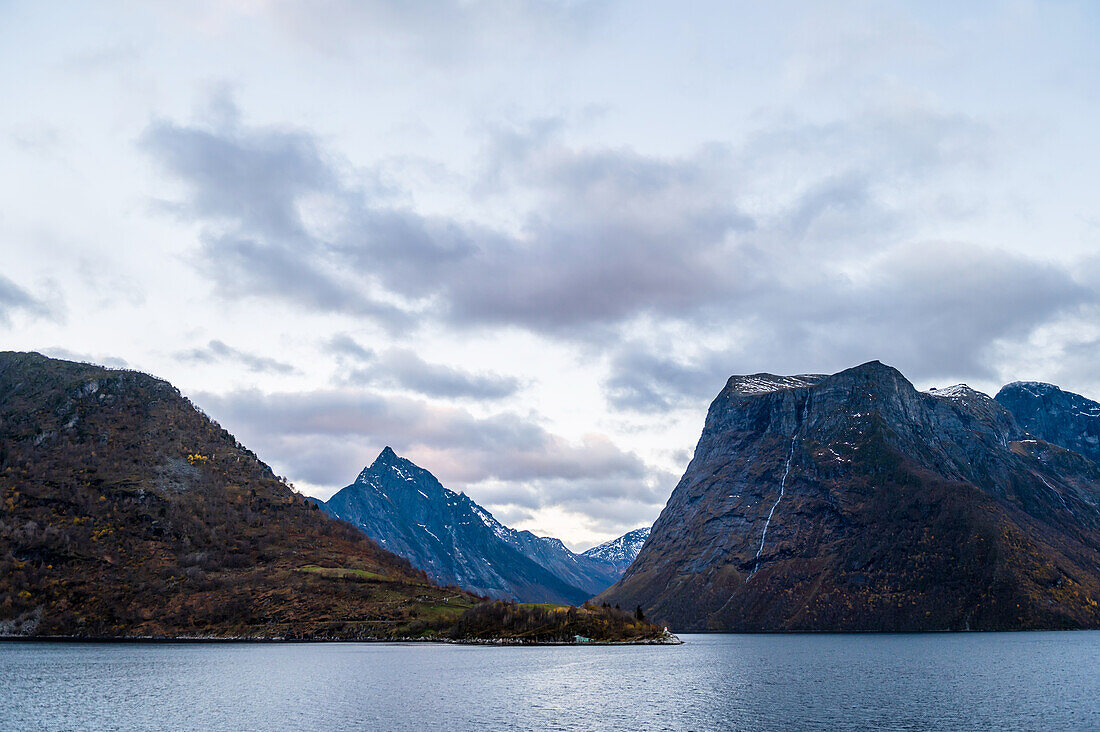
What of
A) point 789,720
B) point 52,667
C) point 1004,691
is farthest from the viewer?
point 52,667

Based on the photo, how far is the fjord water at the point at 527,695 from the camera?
98062 mm

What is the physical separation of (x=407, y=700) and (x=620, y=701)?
3215cm

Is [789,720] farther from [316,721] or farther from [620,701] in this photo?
[316,721]

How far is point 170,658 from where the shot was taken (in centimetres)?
19425

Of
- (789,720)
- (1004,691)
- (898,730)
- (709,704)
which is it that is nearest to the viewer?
(898,730)

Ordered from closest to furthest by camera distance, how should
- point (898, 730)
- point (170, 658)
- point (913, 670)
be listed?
point (898, 730), point (913, 670), point (170, 658)

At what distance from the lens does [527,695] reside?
412ft

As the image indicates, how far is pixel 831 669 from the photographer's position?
17912cm

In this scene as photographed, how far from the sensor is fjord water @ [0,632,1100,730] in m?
98.1

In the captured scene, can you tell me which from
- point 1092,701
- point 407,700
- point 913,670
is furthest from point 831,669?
point 407,700

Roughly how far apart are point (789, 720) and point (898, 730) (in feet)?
43.4

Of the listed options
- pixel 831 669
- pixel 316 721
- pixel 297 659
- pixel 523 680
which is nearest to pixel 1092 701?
pixel 831 669

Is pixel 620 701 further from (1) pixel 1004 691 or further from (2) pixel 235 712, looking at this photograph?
(1) pixel 1004 691

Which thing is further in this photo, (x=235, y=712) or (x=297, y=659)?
(x=297, y=659)
